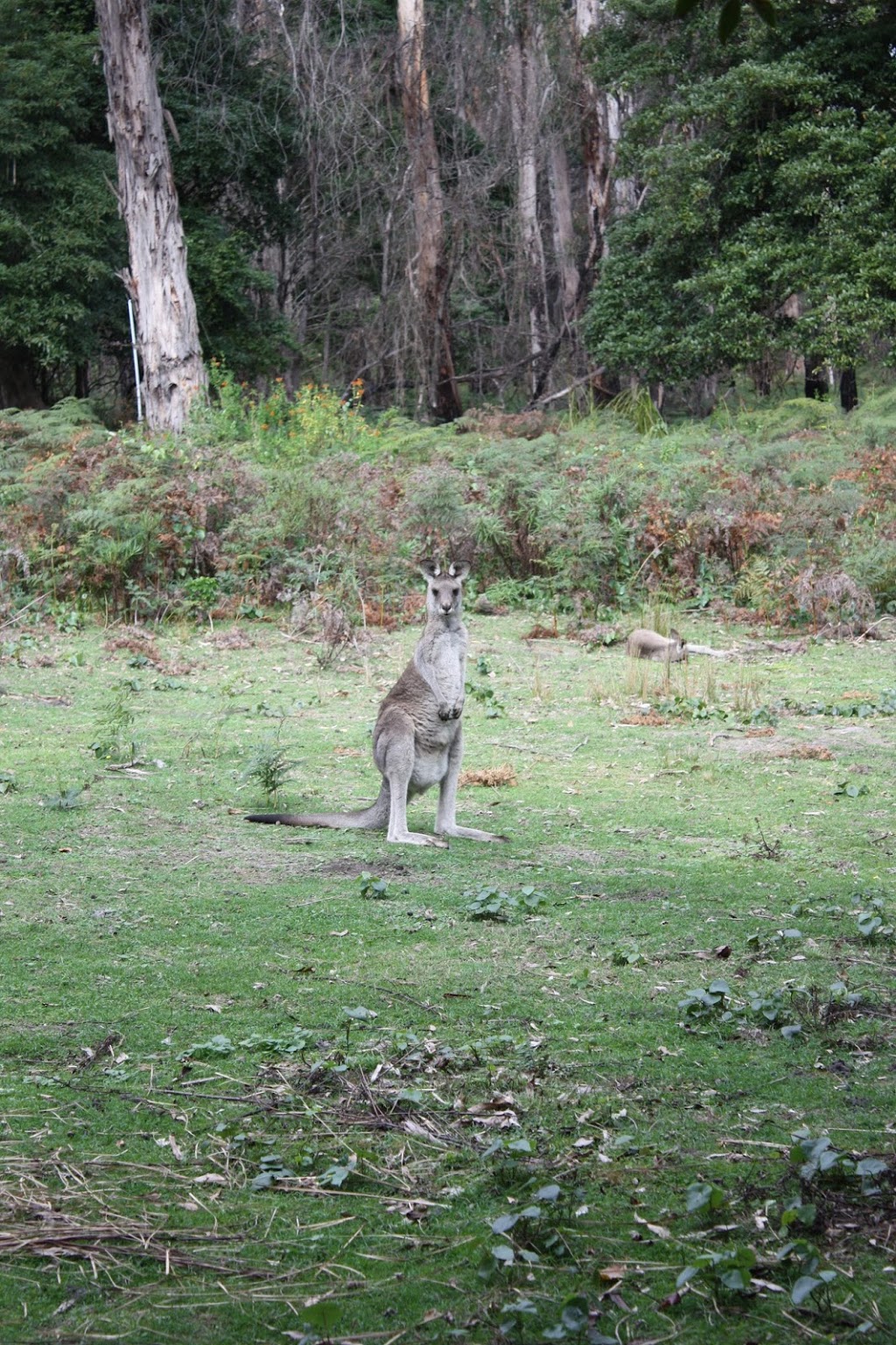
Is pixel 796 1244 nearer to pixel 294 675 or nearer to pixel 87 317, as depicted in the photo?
pixel 294 675

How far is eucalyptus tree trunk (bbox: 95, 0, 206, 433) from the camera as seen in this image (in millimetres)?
19016

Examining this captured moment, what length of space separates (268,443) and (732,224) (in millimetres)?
10673

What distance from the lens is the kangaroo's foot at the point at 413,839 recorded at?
271 inches

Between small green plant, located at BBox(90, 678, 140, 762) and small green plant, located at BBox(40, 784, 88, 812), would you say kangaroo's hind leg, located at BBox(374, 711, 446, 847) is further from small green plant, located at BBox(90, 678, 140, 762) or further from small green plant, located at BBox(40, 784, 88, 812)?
small green plant, located at BBox(90, 678, 140, 762)

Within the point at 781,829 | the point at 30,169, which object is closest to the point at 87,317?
the point at 30,169

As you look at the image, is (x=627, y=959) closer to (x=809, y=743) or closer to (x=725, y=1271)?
(x=725, y=1271)

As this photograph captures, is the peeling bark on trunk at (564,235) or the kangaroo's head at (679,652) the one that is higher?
the peeling bark on trunk at (564,235)

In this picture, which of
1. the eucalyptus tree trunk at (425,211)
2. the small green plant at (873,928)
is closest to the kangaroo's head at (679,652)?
the small green plant at (873,928)

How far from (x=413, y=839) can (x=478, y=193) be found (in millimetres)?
25627

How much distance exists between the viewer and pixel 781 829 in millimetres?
7172

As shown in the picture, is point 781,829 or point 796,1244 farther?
point 781,829

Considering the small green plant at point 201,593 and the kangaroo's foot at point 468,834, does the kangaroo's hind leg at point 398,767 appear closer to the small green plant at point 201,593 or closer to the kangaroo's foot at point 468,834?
the kangaroo's foot at point 468,834

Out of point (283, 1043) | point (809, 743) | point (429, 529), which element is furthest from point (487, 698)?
point (283, 1043)


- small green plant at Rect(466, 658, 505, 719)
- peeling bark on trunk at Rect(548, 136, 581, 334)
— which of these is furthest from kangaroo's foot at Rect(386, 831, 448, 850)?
peeling bark on trunk at Rect(548, 136, 581, 334)
